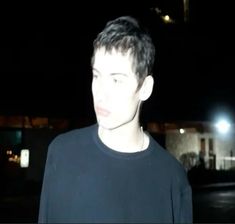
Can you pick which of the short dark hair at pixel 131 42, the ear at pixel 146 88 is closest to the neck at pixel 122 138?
the ear at pixel 146 88

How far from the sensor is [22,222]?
1059 cm

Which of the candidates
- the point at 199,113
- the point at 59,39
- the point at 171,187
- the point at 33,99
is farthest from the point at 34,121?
the point at 171,187

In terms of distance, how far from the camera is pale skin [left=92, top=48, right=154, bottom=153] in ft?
6.59

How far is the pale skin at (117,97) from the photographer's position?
201 cm

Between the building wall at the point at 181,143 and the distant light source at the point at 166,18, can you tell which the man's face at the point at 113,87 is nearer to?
the distant light source at the point at 166,18

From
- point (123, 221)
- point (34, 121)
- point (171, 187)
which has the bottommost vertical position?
point (123, 221)

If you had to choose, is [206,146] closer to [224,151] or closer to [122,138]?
[224,151]

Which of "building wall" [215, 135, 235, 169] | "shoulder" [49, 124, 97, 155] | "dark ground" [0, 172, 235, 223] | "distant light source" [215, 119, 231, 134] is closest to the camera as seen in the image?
"shoulder" [49, 124, 97, 155]

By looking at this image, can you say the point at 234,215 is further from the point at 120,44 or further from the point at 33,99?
the point at 120,44

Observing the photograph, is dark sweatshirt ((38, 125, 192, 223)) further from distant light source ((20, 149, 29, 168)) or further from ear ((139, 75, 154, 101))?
distant light source ((20, 149, 29, 168))

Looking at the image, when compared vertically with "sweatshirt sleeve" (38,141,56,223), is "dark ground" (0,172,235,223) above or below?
below

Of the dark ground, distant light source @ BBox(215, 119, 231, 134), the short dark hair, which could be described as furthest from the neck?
distant light source @ BBox(215, 119, 231, 134)

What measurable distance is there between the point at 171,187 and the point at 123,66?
2.10ft

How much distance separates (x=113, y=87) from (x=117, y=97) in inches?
2.0
